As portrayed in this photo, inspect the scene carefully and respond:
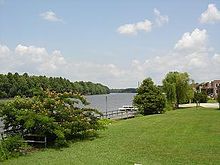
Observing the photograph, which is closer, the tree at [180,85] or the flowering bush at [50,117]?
the flowering bush at [50,117]

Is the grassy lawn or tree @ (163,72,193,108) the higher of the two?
tree @ (163,72,193,108)

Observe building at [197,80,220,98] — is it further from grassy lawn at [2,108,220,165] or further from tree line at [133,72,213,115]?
grassy lawn at [2,108,220,165]

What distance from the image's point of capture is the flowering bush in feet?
61.8

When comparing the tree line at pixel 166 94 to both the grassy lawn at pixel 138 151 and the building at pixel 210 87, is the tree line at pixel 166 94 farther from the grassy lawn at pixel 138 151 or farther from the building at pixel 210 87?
the building at pixel 210 87

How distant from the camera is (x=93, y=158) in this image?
51.4 ft

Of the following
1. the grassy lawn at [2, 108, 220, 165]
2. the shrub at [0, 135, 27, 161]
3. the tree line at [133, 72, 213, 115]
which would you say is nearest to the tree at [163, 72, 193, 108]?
the tree line at [133, 72, 213, 115]

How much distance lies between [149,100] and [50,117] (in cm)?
2807

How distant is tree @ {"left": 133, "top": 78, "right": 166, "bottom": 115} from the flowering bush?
24534 millimetres

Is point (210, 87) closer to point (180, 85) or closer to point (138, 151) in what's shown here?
point (180, 85)

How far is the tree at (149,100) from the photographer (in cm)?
4653

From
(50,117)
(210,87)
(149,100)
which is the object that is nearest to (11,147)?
(50,117)

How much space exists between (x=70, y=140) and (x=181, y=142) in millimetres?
6101

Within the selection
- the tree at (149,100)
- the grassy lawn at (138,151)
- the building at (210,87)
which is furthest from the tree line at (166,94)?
the building at (210,87)

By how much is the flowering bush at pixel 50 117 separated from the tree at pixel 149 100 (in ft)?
80.5
